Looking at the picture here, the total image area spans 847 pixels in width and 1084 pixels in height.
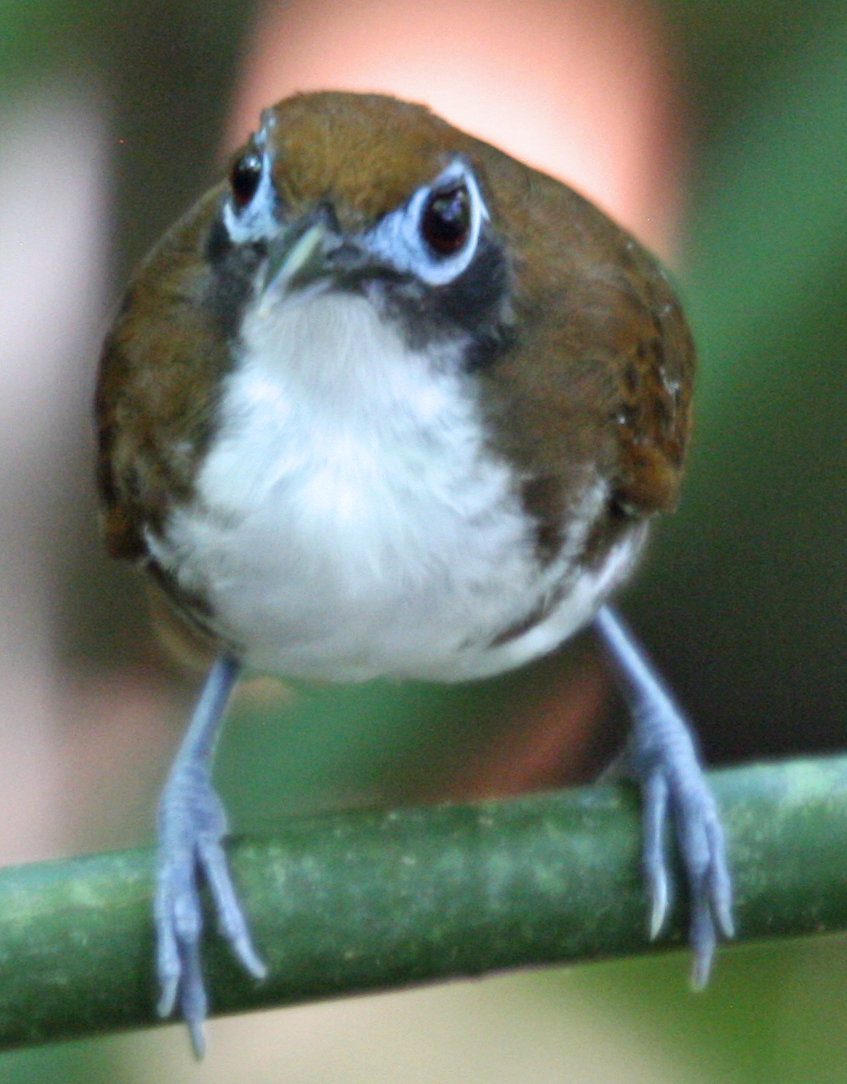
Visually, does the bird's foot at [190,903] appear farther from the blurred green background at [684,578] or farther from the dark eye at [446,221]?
the dark eye at [446,221]

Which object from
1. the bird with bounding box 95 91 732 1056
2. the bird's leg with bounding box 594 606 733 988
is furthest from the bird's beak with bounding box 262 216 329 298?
the bird's leg with bounding box 594 606 733 988

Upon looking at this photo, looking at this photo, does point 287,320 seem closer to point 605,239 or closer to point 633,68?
point 605,239

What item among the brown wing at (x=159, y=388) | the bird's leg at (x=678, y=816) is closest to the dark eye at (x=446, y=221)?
the brown wing at (x=159, y=388)

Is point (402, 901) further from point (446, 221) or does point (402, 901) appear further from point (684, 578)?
point (684, 578)

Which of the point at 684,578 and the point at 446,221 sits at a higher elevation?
the point at 446,221

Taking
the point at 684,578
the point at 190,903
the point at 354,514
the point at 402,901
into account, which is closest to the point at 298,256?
the point at 354,514

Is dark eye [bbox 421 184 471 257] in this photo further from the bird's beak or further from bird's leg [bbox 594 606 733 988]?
bird's leg [bbox 594 606 733 988]

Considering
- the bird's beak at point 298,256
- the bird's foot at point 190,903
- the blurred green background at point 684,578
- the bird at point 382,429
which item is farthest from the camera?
the blurred green background at point 684,578
